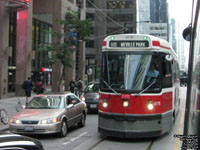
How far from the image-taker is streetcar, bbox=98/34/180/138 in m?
8.57

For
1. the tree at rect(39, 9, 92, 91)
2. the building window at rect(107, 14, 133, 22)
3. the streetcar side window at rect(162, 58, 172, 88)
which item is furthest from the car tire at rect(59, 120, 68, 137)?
the building window at rect(107, 14, 133, 22)

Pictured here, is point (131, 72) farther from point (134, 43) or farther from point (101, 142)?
point (101, 142)

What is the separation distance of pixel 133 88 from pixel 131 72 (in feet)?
1.64

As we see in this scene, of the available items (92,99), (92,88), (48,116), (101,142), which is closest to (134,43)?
(101,142)

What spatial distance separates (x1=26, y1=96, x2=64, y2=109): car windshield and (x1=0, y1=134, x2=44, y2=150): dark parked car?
19.4 ft

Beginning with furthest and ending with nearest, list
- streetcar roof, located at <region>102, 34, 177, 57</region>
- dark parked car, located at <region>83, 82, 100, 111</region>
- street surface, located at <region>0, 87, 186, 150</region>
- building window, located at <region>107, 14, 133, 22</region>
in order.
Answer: building window, located at <region>107, 14, 133, 22</region>
dark parked car, located at <region>83, 82, 100, 111</region>
streetcar roof, located at <region>102, 34, 177, 57</region>
street surface, located at <region>0, 87, 186, 150</region>

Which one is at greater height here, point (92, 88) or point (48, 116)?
point (92, 88)

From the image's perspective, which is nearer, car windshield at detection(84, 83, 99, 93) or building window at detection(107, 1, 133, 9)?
car windshield at detection(84, 83, 99, 93)

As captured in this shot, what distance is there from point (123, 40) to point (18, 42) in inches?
792

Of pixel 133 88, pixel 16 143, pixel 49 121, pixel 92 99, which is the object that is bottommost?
pixel 92 99

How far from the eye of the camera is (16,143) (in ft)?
13.5

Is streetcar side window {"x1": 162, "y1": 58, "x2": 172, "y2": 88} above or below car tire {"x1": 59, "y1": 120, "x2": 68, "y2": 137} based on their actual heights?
above

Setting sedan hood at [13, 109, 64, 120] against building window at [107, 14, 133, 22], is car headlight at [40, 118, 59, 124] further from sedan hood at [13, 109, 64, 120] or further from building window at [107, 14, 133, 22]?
building window at [107, 14, 133, 22]

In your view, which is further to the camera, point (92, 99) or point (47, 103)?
point (92, 99)
